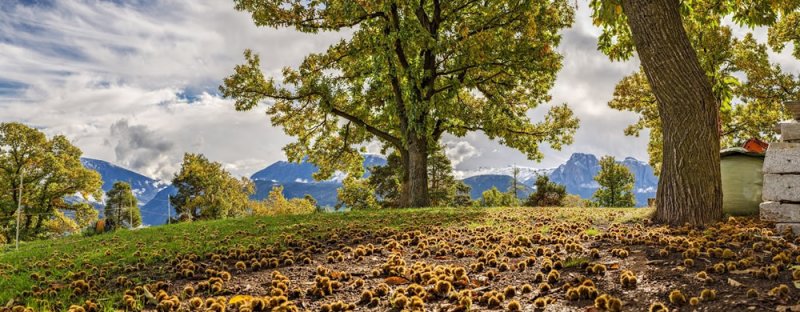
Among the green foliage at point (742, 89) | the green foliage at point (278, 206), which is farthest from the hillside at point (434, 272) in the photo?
the green foliage at point (278, 206)

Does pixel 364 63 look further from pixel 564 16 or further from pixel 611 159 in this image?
pixel 611 159

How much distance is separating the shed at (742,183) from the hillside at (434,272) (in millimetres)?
2021

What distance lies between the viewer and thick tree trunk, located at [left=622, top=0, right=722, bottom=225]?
25.5ft

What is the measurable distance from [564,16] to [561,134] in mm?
4934

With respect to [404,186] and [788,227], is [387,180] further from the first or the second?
[788,227]

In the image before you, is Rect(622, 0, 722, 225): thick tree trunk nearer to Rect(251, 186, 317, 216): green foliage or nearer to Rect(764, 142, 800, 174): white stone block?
Rect(764, 142, 800, 174): white stone block

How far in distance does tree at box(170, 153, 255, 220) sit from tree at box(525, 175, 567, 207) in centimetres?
3458

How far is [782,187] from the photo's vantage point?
21.9 ft

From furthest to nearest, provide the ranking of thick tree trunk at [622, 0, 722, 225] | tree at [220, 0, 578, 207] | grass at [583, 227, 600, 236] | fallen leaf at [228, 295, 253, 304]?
tree at [220, 0, 578, 207] → thick tree trunk at [622, 0, 722, 225] → grass at [583, 227, 600, 236] → fallen leaf at [228, 295, 253, 304]

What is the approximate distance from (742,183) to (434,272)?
7.57 meters

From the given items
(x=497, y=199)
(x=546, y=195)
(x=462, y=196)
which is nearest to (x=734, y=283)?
(x=546, y=195)

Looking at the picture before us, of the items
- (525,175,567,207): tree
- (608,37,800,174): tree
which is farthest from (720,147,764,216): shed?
(525,175,567,207): tree

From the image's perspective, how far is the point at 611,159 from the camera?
65625mm

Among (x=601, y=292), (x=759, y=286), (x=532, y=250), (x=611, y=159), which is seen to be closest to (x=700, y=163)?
(x=532, y=250)
